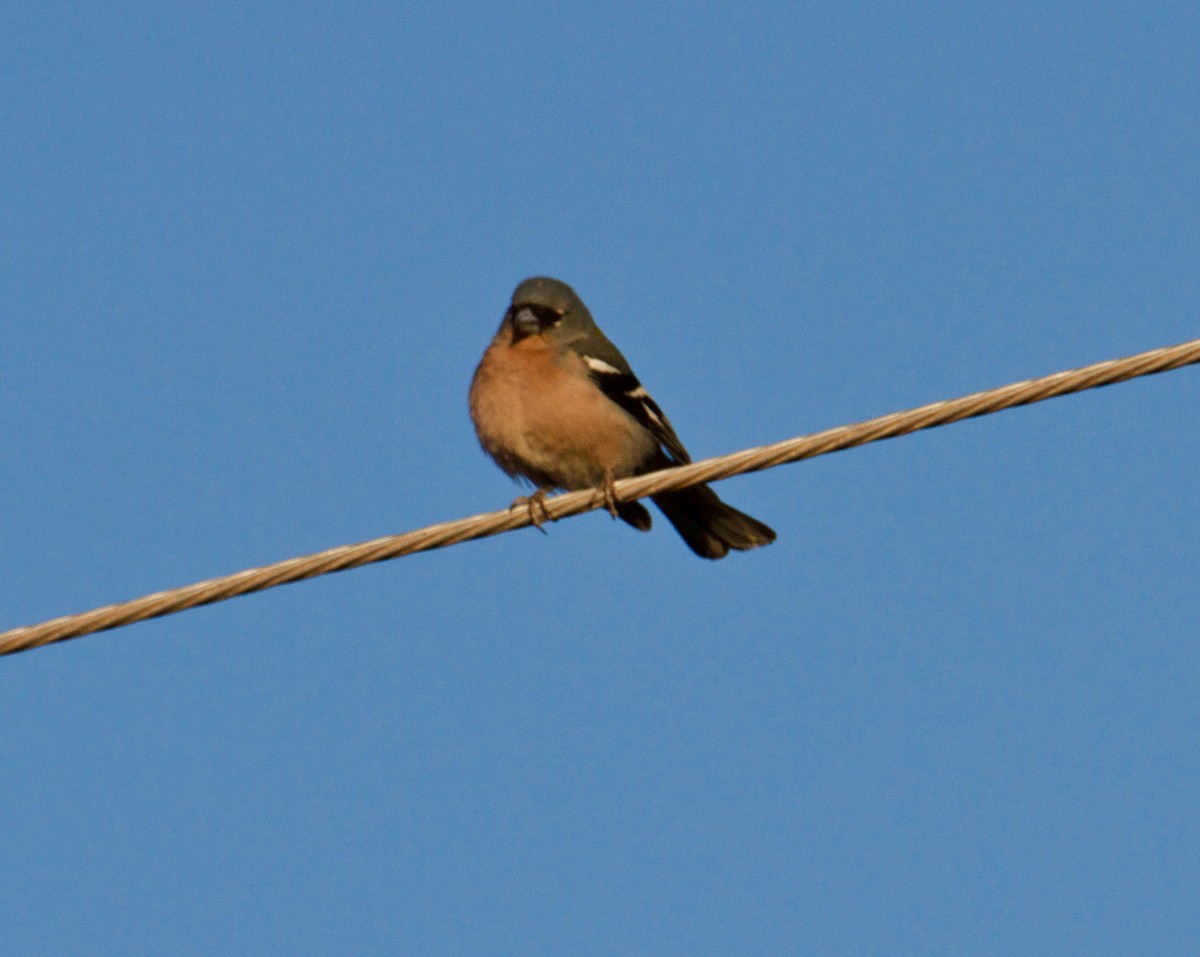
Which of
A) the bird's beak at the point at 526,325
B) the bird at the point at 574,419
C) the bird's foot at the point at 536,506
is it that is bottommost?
the bird's foot at the point at 536,506

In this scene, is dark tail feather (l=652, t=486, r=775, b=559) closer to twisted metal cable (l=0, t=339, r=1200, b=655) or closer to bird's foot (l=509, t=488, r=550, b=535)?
bird's foot (l=509, t=488, r=550, b=535)

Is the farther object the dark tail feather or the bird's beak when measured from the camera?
the bird's beak

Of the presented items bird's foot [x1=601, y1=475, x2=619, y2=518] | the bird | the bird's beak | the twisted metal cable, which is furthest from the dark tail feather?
the twisted metal cable

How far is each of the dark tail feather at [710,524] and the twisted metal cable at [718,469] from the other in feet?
10.7

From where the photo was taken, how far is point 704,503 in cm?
992

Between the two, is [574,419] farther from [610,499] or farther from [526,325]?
[610,499]

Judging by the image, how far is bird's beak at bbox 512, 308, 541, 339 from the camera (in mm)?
10039

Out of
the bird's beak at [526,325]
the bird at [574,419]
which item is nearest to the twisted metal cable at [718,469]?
the bird at [574,419]

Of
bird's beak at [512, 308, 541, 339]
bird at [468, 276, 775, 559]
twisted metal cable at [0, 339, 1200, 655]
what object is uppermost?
bird's beak at [512, 308, 541, 339]

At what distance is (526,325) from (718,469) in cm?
364

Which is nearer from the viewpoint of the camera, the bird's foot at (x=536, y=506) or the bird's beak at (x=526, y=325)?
the bird's foot at (x=536, y=506)

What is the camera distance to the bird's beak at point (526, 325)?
10039 millimetres

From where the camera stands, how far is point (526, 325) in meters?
10.0

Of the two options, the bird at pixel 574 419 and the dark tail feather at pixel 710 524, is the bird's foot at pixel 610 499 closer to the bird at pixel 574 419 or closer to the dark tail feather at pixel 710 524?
the bird at pixel 574 419
